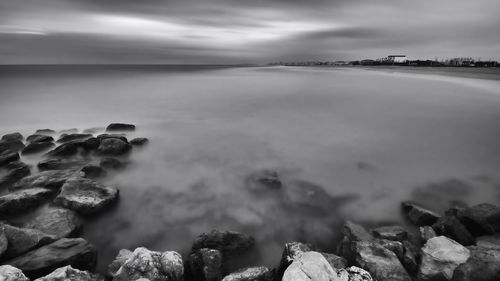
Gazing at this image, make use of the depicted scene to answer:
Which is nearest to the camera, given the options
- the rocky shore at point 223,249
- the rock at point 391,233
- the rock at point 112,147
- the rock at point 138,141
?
the rocky shore at point 223,249

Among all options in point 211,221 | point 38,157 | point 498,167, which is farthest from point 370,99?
point 38,157

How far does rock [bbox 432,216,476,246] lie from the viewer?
3814 millimetres

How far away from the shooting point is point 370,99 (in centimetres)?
1805

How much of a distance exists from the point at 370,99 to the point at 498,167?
1194 cm

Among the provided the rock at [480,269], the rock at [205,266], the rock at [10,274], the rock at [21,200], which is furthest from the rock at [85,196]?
the rock at [480,269]

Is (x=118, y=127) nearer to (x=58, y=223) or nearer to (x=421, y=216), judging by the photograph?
(x=58, y=223)

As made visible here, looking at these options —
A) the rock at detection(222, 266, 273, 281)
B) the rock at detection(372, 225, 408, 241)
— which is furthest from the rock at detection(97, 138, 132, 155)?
the rock at detection(372, 225, 408, 241)

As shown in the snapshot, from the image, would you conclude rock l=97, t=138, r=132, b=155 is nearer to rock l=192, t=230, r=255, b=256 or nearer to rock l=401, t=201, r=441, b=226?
rock l=192, t=230, r=255, b=256

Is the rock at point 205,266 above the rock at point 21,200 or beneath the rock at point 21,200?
beneath

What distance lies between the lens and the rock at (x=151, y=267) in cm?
292

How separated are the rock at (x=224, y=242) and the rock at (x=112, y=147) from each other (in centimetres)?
438

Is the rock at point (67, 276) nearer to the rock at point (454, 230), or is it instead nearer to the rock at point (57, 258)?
the rock at point (57, 258)

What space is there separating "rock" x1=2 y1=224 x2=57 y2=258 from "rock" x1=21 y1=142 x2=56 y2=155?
4.58 meters

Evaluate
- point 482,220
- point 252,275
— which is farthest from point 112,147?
point 482,220
